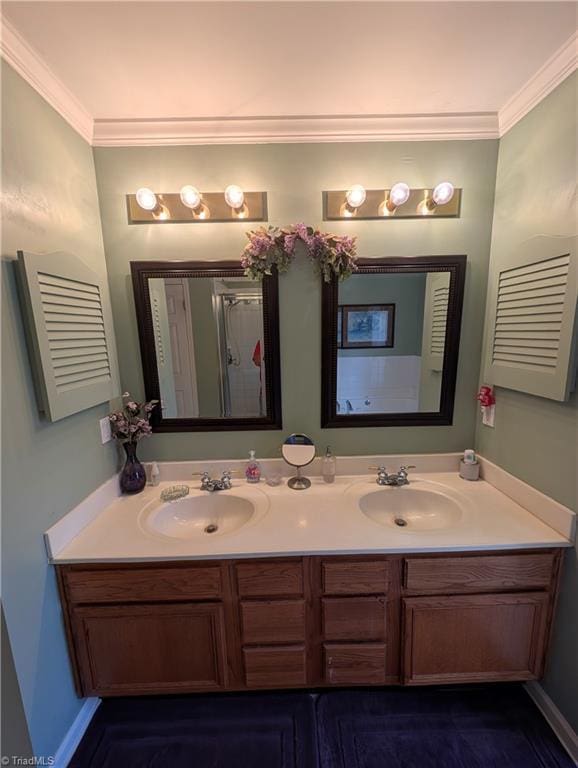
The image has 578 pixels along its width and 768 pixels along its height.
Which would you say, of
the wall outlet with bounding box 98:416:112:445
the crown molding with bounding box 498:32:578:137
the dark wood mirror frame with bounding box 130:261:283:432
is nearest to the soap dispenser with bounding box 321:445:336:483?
the dark wood mirror frame with bounding box 130:261:283:432

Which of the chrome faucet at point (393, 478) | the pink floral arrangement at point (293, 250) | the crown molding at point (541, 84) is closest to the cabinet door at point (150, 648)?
the chrome faucet at point (393, 478)

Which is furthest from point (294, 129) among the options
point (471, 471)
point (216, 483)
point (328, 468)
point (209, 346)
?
point (471, 471)

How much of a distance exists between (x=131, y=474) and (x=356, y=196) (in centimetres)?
168

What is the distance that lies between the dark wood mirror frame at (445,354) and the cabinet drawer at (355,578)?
65 cm

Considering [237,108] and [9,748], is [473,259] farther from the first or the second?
[9,748]

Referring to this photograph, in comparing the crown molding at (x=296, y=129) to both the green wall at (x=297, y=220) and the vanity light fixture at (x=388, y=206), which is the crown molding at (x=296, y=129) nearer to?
the green wall at (x=297, y=220)

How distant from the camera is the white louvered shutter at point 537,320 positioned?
1063 millimetres

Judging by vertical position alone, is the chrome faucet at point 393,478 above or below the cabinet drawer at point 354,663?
above

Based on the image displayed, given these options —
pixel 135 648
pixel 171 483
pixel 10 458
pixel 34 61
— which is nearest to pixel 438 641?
pixel 135 648

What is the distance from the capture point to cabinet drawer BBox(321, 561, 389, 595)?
45.5 inches

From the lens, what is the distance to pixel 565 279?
42.1 inches

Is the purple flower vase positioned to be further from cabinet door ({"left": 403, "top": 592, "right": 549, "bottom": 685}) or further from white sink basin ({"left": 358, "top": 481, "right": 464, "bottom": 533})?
cabinet door ({"left": 403, "top": 592, "right": 549, "bottom": 685})

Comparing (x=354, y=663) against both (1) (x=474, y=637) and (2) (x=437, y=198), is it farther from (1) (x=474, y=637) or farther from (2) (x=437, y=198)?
(2) (x=437, y=198)

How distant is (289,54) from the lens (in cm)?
106
